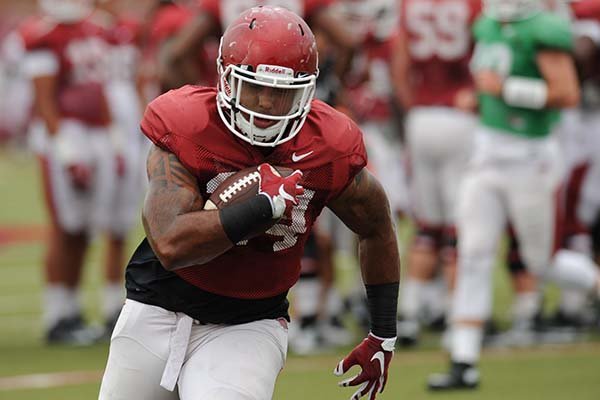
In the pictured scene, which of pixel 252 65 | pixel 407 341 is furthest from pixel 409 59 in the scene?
pixel 252 65

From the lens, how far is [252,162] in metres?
3.62

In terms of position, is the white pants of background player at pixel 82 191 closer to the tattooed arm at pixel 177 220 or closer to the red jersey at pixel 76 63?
the red jersey at pixel 76 63

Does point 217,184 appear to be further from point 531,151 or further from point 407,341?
point 407,341

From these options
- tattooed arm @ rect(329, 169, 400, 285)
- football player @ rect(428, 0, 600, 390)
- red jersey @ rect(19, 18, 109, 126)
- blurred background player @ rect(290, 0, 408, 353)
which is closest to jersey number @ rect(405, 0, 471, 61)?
blurred background player @ rect(290, 0, 408, 353)

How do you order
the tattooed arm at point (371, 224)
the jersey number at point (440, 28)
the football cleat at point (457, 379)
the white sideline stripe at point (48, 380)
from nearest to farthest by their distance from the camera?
the tattooed arm at point (371, 224)
the football cleat at point (457, 379)
the white sideline stripe at point (48, 380)
the jersey number at point (440, 28)

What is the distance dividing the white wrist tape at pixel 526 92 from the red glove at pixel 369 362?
2546 mm

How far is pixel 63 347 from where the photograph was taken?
7812 millimetres

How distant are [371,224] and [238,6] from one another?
3.41 meters

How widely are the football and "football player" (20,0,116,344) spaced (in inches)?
174

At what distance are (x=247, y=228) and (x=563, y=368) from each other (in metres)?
3.81

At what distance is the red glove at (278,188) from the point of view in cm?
337

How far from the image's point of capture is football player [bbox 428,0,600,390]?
20.2 feet

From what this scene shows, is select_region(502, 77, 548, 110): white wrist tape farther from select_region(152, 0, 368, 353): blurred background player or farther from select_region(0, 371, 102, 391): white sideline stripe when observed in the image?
select_region(0, 371, 102, 391): white sideline stripe

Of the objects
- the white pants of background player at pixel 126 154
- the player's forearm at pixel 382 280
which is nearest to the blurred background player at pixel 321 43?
the white pants of background player at pixel 126 154
